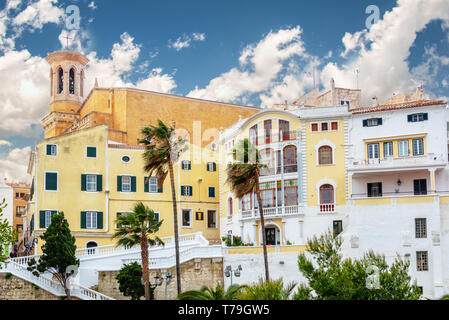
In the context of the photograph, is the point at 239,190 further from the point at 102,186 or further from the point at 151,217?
the point at 102,186

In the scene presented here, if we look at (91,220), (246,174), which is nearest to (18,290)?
(91,220)

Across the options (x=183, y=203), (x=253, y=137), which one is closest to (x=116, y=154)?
(x=183, y=203)

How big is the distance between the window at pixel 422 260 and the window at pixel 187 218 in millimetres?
19844

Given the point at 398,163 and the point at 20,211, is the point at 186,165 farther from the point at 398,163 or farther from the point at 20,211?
the point at 20,211

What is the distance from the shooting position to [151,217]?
38.9 meters

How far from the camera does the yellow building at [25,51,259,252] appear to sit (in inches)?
1966

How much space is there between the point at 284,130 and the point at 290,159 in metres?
2.31

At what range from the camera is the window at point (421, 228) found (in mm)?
42906

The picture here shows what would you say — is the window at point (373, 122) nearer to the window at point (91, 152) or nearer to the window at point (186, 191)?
the window at point (186, 191)

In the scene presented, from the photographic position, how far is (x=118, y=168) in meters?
52.4

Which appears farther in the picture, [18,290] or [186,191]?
[186,191]

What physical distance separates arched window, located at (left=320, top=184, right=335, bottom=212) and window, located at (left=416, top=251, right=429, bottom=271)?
7.80 m

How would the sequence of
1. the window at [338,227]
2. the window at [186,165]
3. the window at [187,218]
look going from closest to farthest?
the window at [338,227] → the window at [187,218] → the window at [186,165]

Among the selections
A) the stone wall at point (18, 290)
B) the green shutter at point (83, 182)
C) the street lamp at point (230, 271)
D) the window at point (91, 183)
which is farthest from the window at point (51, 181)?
the street lamp at point (230, 271)
